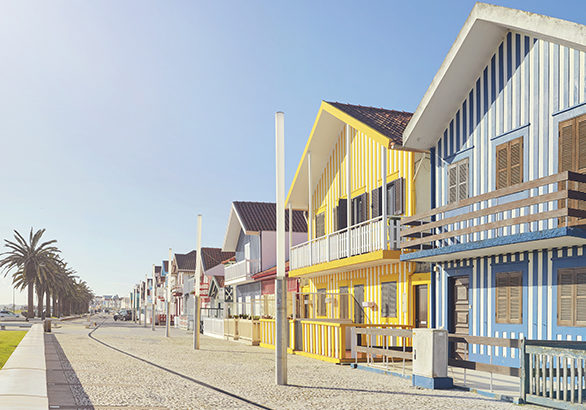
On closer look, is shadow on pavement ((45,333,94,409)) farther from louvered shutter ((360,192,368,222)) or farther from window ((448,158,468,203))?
louvered shutter ((360,192,368,222))

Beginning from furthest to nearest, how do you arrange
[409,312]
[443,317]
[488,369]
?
[409,312]
[443,317]
[488,369]

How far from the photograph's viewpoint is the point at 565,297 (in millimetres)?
13984

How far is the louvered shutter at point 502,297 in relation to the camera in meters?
15.9

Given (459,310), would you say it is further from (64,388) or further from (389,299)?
(64,388)

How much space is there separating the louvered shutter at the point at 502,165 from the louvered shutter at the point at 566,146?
72.5 inches

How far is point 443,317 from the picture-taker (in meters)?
18.7

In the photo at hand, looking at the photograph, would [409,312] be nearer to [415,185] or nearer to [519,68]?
[415,185]

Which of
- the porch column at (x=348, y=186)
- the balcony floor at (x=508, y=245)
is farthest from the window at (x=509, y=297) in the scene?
the porch column at (x=348, y=186)

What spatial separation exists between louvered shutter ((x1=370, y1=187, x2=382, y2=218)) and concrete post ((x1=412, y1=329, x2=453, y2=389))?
29.1 feet

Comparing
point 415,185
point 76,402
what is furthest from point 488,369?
point 415,185

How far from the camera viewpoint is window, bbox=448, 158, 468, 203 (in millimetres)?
17750

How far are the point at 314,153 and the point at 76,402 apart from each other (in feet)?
57.2

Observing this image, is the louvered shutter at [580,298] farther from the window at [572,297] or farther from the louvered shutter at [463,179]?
the louvered shutter at [463,179]

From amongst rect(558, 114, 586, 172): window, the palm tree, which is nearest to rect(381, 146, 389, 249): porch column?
rect(558, 114, 586, 172): window
